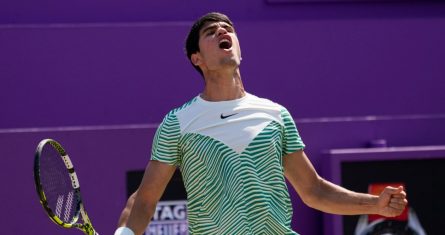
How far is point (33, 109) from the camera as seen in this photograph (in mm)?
6840

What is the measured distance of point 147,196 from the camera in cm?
387

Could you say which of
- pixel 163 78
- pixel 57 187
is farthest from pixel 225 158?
pixel 163 78

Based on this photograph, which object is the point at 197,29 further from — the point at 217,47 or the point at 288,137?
the point at 288,137

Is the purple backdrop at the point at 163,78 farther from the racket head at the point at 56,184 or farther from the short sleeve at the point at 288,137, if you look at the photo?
the short sleeve at the point at 288,137

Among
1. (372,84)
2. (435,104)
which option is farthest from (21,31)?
(435,104)

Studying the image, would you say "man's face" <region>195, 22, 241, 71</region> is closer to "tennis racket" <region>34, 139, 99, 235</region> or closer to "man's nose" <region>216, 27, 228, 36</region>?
"man's nose" <region>216, 27, 228, 36</region>

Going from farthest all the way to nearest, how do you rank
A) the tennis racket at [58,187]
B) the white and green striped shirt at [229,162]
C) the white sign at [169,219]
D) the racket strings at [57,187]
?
the white sign at [169,219] < the racket strings at [57,187] < the tennis racket at [58,187] < the white and green striped shirt at [229,162]

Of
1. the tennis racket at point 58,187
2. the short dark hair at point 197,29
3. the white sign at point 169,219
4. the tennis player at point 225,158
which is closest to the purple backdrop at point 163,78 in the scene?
the white sign at point 169,219

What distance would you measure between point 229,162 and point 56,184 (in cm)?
95

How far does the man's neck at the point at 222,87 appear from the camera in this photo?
3.93 metres

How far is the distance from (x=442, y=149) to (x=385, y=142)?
358 millimetres

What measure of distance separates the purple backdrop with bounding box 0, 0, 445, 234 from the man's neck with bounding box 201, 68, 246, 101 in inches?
87.5

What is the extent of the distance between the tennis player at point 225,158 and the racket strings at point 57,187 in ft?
1.43

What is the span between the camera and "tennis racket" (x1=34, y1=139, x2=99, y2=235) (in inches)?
160
